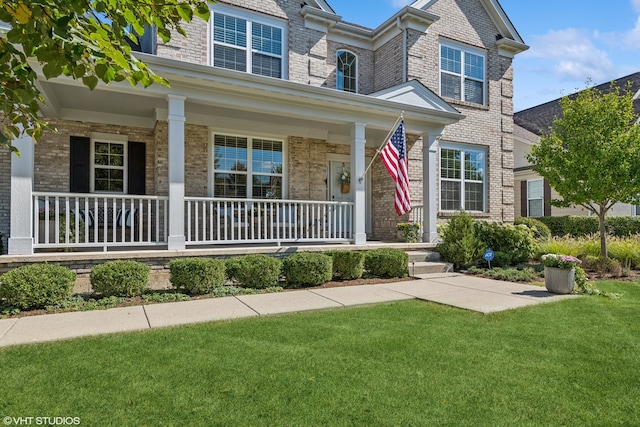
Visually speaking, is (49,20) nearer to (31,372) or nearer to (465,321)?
(31,372)

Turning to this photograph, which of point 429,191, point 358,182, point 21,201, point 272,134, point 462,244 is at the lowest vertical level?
point 462,244

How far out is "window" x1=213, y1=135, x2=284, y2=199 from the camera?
33.3 feet

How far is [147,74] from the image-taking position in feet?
7.64

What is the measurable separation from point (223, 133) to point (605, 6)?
994 centimetres

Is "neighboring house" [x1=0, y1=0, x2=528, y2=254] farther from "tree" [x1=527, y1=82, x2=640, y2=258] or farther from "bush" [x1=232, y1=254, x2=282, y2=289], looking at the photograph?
"tree" [x1=527, y1=82, x2=640, y2=258]

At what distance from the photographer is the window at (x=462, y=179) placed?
1248 cm

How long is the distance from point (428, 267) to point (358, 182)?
249cm

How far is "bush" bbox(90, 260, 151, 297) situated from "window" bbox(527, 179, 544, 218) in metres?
16.9

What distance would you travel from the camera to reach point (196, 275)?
6191 millimetres

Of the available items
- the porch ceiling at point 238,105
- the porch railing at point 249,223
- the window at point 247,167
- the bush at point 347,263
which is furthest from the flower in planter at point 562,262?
the window at point 247,167

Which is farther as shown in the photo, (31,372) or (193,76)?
(193,76)

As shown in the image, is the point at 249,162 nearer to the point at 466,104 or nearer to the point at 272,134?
the point at 272,134

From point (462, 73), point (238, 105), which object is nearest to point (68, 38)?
point (238, 105)

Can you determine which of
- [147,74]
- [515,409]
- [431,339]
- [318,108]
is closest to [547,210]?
[318,108]
